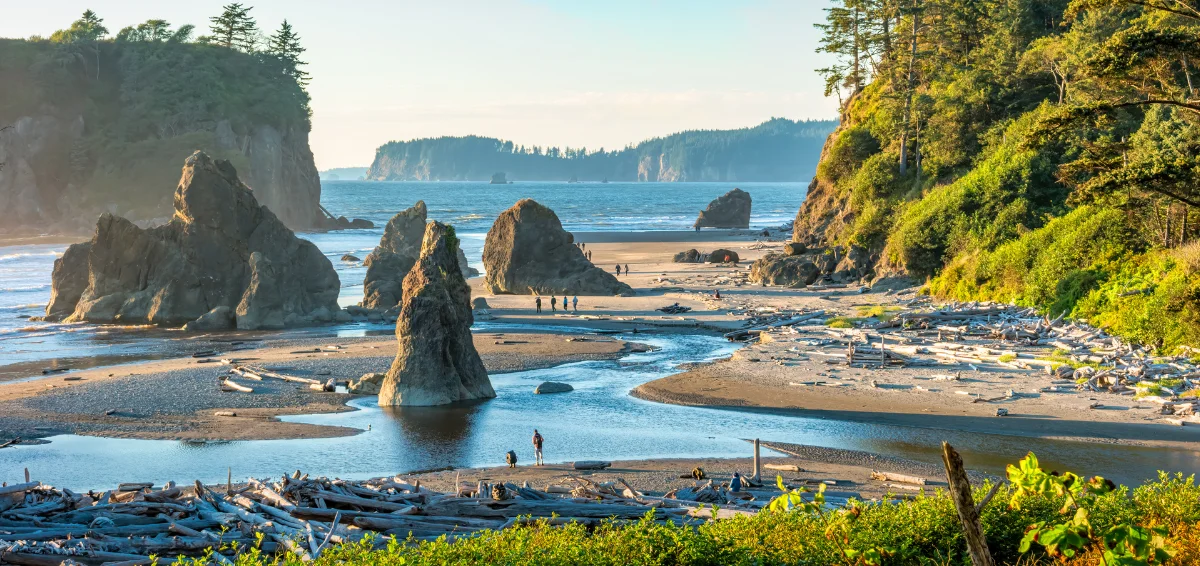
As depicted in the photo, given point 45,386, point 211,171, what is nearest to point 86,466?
point 45,386

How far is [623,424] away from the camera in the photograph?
3061 cm

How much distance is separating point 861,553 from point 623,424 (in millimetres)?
19018

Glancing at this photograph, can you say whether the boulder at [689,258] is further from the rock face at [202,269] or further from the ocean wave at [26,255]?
the ocean wave at [26,255]

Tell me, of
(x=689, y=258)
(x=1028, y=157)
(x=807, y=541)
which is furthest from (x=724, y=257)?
(x=807, y=541)

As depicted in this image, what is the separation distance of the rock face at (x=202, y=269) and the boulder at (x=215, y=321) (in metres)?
0.23

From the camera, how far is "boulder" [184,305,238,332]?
176ft

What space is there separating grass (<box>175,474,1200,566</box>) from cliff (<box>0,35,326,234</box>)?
137404 mm

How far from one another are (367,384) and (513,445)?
9.73 m

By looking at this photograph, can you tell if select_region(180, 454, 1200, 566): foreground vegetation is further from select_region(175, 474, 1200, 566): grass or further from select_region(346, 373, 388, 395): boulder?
select_region(346, 373, 388, 395): boulder

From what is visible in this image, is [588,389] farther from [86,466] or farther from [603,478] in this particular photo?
[86,466]

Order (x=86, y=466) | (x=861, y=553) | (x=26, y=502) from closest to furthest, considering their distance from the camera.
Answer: (x=861, y=553) < (x=26, y=502) < (x=86, y=466)

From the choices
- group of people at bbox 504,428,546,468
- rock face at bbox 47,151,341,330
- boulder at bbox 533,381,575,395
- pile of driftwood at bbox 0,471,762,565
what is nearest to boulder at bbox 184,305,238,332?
rock face at bbox 47,151,341,330

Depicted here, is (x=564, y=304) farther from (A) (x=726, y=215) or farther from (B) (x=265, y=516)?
(A) (x=726, y=215)

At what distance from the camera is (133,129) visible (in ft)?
500
